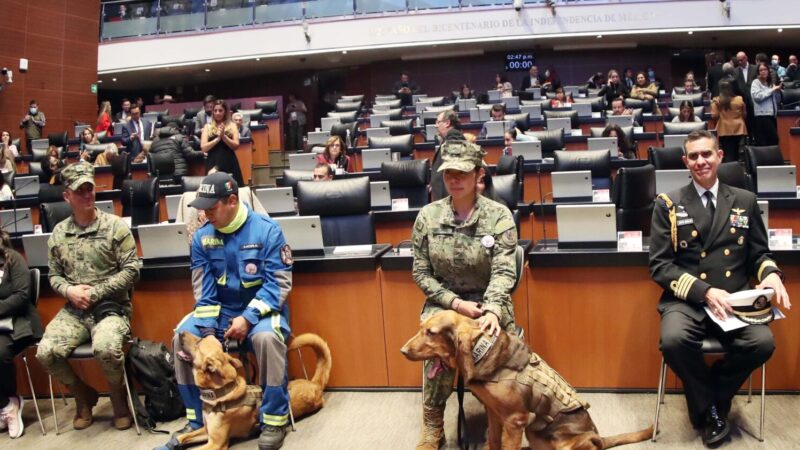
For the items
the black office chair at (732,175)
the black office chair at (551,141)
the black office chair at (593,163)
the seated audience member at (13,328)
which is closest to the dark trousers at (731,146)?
the black office chair at (551,141)

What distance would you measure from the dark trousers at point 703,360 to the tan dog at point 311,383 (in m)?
1.74

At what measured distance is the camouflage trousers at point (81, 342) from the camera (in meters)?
3.62

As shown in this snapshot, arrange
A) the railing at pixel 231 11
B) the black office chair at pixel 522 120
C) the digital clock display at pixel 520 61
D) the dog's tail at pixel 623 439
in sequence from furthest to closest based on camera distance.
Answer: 1. the digital clock display at pixel 520 61
2. the railing at pixel 231 11
3. the black office chair at pixel 522 120
4. the dog's tail at pixel 623 439

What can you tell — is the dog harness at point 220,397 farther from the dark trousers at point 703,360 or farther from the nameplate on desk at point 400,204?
the nameplate on desk at point 400,204

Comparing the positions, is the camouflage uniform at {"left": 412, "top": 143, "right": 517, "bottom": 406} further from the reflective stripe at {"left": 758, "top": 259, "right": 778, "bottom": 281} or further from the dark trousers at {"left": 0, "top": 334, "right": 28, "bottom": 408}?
the dark trousers at {"left": 0, "top": 334, "right": 28, "bottom": 408}

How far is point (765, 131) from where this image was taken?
28.6ft

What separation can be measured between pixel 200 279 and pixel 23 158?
9.95 m

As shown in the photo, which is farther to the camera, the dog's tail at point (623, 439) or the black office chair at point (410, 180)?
the black office chair at point (410, 180)

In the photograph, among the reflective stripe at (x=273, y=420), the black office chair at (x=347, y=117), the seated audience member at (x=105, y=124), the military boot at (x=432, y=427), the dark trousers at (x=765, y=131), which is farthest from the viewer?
the seated audience member at (x=105, y=124)

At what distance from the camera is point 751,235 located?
123 inches

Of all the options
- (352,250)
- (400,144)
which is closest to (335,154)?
(400,144)

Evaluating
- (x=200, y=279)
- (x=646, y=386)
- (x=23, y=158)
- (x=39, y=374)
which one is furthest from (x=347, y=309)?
(x=23, y=158)

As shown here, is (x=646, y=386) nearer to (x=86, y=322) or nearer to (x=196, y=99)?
(x=86, y=322)

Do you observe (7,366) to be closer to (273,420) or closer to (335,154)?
(273,420)
